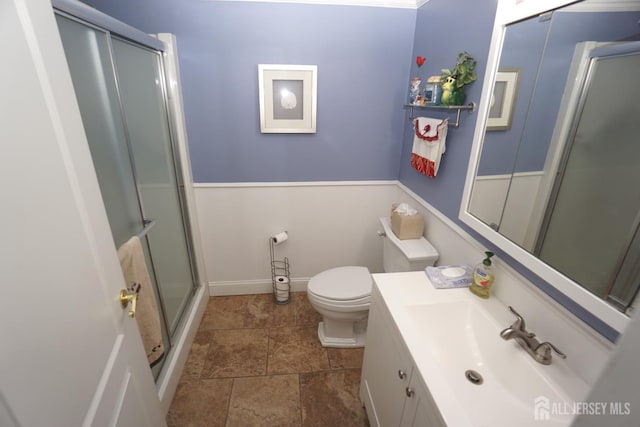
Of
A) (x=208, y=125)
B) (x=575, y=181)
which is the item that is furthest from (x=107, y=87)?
(x=575, y=181)

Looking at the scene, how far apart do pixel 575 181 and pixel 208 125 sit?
6.32ft

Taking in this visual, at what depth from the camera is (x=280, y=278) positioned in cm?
231

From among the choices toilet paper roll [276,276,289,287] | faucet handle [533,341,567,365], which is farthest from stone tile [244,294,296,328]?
faucet handle [533,341,567,365]

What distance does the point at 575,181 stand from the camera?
0.85 metres

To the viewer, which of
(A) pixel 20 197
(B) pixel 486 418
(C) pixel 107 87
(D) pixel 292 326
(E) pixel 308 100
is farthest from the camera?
(D) pixel 292 326

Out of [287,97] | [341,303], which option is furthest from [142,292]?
[287,97]

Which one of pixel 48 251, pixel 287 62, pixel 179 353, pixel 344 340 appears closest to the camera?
pixel 48 251

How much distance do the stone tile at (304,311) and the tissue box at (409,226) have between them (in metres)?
0.96

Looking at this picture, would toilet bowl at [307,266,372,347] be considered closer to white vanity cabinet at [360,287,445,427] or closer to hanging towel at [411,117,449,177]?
white vanity cabinet at [360,287,445,427]

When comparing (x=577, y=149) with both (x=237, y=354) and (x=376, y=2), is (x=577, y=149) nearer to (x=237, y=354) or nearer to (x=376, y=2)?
(x=376, y=2)

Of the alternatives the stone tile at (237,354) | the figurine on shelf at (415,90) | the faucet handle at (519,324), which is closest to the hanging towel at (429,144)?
the figurine on shelf at (415,90)

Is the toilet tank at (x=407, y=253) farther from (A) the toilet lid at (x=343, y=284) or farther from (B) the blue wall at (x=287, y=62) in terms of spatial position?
(B) the blue wall at (x=287, y=62)

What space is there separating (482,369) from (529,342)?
0.58 feet

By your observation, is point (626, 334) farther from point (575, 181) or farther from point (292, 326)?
point (292, 326)
